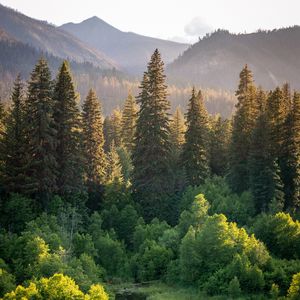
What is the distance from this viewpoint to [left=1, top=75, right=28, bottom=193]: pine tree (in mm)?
45094

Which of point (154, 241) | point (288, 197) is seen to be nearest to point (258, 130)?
point (288, 197)

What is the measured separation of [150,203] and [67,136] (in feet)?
39.0

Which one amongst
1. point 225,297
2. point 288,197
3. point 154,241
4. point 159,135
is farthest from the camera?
point 159,135

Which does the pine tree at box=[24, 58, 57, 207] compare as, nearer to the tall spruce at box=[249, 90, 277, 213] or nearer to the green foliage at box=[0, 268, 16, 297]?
the green foliage at box=[0, 268, 16, 297]

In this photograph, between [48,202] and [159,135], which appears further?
[159,135]

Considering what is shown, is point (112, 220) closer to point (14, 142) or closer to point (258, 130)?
point (14, 142)

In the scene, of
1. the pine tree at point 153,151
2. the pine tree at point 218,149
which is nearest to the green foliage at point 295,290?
the pine tree at point 153,151

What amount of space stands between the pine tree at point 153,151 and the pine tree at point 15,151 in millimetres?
14232

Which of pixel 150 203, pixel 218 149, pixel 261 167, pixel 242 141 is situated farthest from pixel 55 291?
pixel 218 149

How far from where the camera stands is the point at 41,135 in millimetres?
46719

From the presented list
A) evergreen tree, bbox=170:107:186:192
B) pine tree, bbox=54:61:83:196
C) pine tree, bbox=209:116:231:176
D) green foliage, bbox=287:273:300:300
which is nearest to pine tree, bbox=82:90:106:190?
pine tree, bbox=54:61:83:196

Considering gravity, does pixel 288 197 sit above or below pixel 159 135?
below

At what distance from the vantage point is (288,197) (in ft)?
167

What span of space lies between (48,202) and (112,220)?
8.00 m
